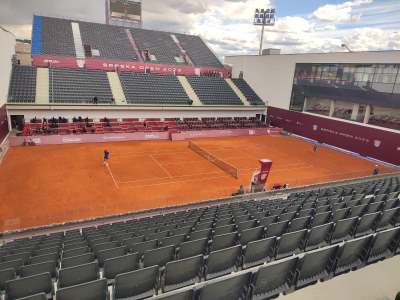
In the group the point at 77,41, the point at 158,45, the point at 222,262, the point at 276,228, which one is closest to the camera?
the point at 222,262

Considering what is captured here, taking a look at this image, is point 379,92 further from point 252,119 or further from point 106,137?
point 106,137

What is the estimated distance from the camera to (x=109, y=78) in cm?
4094

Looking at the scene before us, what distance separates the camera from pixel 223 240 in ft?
23.4

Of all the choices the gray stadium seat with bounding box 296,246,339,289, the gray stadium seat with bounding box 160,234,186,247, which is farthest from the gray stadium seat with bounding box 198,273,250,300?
the gray stadium seat with bounding box 160,234,186,247

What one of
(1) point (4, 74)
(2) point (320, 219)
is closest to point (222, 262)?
(2) point (320, 219)

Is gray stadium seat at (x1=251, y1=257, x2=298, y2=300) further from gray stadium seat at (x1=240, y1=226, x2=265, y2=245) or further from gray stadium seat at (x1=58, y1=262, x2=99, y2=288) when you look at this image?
gray stadium seat at (x1=58, y1=262, x2=99, y2=288)

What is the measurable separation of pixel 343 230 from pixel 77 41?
4944cm

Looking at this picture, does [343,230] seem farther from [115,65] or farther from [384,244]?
[115,65]

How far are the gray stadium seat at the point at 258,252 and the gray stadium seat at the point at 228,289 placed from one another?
1611 millimetres

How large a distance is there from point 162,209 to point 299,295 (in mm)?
10927

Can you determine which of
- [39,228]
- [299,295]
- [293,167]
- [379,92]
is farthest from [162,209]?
[379,92]

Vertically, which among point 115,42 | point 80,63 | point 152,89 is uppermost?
point 115,42

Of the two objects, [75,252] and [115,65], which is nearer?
[75,252]

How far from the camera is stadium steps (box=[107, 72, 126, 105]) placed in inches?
1464
